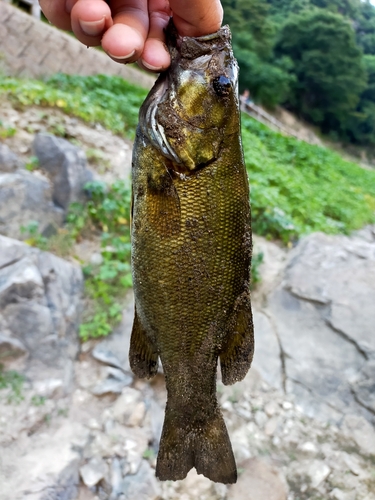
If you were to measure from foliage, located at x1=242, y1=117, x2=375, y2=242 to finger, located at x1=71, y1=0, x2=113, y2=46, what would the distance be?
14.1ft

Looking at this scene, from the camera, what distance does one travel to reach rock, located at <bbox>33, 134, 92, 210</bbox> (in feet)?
14.9

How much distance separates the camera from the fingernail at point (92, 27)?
1.36 meters

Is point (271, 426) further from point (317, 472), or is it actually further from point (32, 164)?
point (32, 164)

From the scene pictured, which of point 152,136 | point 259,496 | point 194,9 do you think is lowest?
point 259,496

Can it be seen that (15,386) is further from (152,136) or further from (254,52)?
(254,52)

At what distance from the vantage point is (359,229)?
6.89 metres

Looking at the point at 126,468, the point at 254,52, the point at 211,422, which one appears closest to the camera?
the point at 211,422

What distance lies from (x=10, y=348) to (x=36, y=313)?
33 cm

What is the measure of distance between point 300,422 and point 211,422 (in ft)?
7.15

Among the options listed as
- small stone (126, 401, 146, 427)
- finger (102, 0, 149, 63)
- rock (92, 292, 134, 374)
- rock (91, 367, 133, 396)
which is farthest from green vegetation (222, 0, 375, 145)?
finger (102, 0, 149, 63)

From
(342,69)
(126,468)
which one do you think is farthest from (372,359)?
(342,69)

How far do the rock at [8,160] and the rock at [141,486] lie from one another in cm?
323

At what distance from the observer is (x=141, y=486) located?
2.88 m

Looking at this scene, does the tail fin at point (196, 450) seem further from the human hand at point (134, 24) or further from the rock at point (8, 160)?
the rock at point (8, 160)
